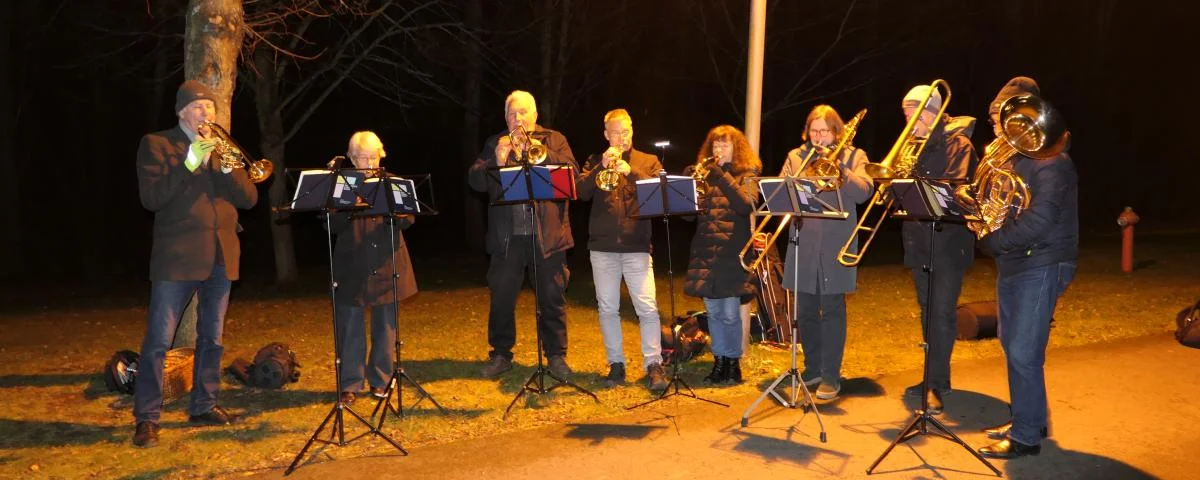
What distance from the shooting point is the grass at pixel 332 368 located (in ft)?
19.7

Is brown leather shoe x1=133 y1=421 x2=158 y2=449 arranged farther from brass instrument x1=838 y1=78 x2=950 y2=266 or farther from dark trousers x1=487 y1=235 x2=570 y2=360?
brass instrument x1=838 y1=78 x2=950 y2=266

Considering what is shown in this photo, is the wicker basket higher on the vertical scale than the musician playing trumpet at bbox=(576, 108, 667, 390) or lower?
lower

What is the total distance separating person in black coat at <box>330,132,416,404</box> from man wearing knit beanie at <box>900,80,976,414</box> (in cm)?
389

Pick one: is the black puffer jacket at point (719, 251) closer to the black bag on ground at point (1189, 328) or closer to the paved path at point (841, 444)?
the paved path at point (841, 444)

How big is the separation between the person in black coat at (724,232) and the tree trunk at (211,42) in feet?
14.0

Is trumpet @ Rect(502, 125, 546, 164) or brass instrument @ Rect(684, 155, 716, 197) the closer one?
trumpet @ Rect(502, 125, 546, 164)

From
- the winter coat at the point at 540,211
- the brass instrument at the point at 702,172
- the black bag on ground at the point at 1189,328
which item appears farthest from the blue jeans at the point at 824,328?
the black bag on ground at the point at 1189,328

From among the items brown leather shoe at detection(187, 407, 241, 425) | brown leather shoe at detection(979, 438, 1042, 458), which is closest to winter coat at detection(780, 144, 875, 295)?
brown leather shoe at detection(979, 438, 1042, 458)

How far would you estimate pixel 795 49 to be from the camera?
84.1 ft

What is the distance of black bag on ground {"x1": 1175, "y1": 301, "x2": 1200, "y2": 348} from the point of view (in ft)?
28.4

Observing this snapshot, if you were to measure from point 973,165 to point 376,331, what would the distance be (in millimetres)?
4823

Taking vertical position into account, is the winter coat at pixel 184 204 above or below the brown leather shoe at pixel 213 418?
above

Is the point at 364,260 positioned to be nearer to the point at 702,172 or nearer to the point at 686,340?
the point at 702,172

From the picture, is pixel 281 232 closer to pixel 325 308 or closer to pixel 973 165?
pixel 325 308
